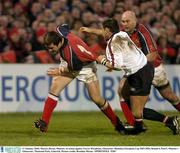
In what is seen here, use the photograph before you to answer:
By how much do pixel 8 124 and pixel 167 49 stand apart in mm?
5172

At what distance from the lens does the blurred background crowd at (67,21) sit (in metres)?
16.8

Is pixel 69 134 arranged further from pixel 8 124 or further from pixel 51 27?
pixel 51 27

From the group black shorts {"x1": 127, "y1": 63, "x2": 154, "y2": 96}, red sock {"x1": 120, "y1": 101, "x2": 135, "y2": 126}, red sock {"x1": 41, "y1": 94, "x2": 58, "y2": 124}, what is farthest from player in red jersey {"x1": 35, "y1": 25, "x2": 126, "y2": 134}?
black shorts {"x1": 127, "y1": 63, "x2": 154, "y2": 96}

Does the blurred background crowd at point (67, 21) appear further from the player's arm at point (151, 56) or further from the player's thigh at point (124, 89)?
the player's arm at point (151, 56)

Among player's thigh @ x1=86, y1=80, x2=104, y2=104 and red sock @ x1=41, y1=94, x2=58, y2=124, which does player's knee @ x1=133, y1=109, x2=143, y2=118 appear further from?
red sock @ x1=41, y1=94, x2=58, y2=124

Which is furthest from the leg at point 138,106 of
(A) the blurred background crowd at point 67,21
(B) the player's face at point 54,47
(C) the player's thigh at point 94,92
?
(A) the blurred background crowd at point 67,21

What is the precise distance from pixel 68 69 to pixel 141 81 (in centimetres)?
117

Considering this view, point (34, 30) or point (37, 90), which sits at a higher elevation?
point (34, 30)

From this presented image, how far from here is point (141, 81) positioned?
38.3ft

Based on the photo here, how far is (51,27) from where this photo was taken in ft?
55.4

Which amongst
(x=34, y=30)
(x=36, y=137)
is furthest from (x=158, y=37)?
(x=36, y=137)

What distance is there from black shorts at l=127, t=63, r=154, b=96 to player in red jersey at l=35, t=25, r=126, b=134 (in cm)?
65

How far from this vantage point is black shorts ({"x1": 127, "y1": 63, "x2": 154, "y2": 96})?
11.7 metres

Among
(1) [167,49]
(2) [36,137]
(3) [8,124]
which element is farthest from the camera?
(1) [167,49]
